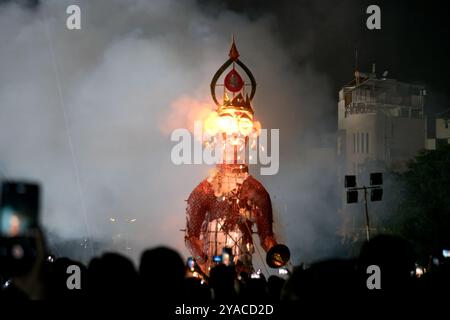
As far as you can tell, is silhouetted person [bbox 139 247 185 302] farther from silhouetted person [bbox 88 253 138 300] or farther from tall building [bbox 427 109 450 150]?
tall building [bbox 427 109 450 150]

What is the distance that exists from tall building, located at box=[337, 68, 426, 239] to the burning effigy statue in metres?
20.2

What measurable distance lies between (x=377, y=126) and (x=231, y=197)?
76.3 ft

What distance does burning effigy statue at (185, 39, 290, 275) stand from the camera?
13.9m

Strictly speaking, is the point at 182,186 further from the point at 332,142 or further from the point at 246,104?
the point at 332,142

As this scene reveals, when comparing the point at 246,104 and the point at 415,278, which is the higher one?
the point at 246,104

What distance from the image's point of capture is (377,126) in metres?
34.5

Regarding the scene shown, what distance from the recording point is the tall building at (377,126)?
3441cm

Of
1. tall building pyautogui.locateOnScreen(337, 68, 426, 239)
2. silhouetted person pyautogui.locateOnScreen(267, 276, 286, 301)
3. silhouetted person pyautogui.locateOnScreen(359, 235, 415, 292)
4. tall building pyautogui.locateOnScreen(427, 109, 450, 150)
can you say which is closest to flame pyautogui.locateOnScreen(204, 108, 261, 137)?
silhouetted person pyautogui.locateOnScreen(267, 276, 286, 301)

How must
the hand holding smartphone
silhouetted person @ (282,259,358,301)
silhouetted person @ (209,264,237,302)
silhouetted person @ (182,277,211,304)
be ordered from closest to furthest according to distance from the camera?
silhouetted person @ (282,259,358,301) → the hand holding smartphone → silhouetted person @ (182,277,211,304) → silhouetted person @ (209,264,237,302)

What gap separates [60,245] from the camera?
740 inches

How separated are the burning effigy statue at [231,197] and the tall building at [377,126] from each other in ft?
66.2
